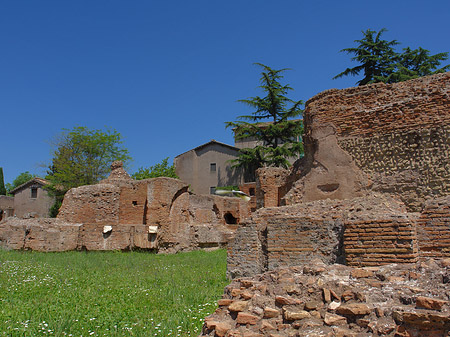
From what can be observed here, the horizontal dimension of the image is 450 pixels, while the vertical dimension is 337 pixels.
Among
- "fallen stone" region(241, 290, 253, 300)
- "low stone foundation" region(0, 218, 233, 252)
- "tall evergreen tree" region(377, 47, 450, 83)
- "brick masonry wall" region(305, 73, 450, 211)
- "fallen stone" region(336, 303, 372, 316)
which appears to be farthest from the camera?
"tall evergreen tree" region(377, 47, 450, 83)

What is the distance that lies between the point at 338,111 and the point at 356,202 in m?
2.42

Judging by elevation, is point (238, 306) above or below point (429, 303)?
below

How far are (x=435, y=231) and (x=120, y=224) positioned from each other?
12795 mm

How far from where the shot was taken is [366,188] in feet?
24.9

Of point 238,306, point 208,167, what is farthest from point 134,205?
point 208,167

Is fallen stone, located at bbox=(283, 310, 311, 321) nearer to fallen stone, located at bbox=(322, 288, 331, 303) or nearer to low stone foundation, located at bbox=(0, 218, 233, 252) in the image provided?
fallen stone, located at bbox=(322, 288, 331, 303)

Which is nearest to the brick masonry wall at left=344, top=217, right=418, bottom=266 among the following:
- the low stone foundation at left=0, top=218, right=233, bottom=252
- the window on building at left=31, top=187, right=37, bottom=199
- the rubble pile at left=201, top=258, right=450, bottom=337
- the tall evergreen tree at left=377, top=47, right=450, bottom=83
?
the rubble pile at left=201, top=258, right=450, bottom=337

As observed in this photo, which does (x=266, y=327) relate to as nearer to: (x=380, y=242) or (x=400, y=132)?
(x=380, y=242)

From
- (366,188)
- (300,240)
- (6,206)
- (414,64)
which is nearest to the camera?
(300,240)

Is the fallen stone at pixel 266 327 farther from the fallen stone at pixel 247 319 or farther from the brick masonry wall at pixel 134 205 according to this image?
the brick masonry wall at pixel 134 205

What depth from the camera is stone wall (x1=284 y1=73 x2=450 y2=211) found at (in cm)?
707

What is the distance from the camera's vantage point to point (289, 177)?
10742 millimetres

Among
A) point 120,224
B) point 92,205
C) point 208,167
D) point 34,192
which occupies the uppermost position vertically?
point 208,167

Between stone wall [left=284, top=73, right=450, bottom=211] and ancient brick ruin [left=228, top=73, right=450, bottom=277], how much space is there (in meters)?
0.02
